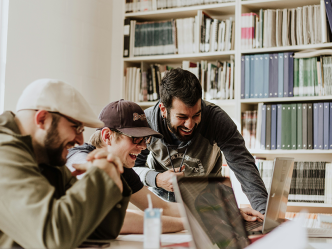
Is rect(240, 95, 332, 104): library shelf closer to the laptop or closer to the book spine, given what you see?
the book spine

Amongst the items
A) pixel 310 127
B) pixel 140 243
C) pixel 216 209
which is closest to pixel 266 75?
pixel 310 127

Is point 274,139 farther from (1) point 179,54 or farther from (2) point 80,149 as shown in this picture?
(2) point 80,149

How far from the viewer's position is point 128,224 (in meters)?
1.29

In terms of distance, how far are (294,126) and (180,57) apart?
105 cm

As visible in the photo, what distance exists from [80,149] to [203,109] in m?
0.74

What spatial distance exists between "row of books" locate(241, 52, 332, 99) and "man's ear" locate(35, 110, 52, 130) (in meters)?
2.03

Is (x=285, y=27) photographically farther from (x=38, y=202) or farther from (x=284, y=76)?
(x=38, y=202)

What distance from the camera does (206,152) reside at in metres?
1.98

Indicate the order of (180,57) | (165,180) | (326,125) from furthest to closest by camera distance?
(180,57)
(326,125)
(165,180)

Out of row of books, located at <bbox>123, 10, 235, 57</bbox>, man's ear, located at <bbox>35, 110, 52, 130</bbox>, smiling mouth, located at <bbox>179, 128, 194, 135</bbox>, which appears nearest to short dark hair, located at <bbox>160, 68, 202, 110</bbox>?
smiling mouth, located at <bbox>179, 128, 194, 135</bbox>

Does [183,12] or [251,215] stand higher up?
[183,12]

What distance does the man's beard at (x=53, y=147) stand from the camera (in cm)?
94

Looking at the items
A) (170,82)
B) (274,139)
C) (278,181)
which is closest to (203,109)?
(170,82)

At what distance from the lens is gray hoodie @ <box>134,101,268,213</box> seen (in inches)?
70.1
